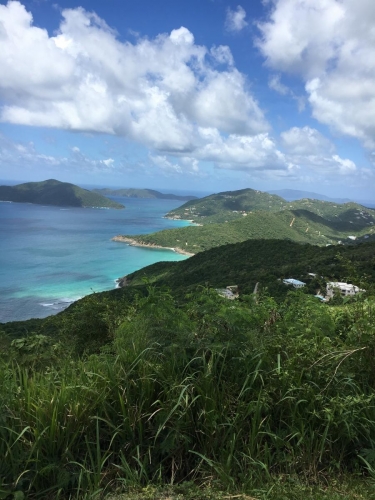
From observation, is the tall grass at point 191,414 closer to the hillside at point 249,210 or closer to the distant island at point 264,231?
the distant island at point 264,231

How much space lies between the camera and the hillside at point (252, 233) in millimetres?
104125

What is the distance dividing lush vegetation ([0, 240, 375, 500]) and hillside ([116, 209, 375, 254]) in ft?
312

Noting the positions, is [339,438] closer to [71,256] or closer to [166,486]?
[166,486]

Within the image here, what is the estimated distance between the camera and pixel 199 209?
609 feet

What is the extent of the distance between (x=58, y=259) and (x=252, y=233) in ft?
195

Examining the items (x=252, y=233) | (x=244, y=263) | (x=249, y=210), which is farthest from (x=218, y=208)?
(x=244, y=263)

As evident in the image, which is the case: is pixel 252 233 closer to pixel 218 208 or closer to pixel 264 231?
pixel 264 231

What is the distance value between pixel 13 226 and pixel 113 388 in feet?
441

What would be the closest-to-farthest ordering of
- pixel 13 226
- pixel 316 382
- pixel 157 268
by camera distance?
1. pixel 316 382
2. pixel 157 268
3. pixel 13 226

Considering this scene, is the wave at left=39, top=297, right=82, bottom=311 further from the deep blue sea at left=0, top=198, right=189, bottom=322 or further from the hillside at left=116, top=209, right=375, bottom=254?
the hillside at left=116, top=209, right=375, bottom=254

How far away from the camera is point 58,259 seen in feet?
260

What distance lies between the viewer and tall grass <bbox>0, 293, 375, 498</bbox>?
1.93m

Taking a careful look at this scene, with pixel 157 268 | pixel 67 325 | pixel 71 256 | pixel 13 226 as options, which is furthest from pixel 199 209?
pixel 67 325

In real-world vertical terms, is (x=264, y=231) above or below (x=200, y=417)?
below
